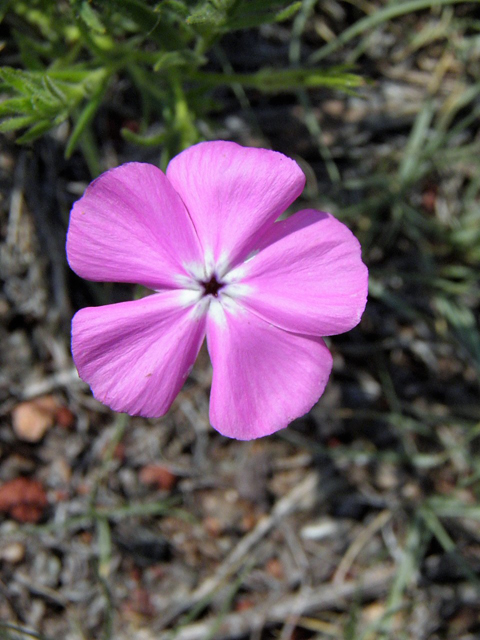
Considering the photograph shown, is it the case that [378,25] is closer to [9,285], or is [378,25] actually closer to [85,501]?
[9,285]

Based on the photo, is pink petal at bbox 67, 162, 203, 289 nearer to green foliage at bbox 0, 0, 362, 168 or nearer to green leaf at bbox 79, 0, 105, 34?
green foliage at bbox 0, 0, 362, 168

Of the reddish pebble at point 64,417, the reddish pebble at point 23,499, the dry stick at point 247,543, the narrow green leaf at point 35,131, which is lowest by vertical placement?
the dry stick at point 247,543

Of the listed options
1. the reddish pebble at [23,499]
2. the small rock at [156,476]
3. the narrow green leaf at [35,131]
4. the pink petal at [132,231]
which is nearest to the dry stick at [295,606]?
the small rock at [156,476]

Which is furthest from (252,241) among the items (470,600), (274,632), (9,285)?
(470,600)

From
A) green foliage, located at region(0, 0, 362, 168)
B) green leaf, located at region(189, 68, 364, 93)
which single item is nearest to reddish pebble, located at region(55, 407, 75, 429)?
green foliage, located at region(0, 0, 362, 168)

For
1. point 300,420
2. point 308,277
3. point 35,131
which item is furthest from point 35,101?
point 300,420

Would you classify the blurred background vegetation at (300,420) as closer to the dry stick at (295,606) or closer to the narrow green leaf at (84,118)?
the dry stick at (295,606)
